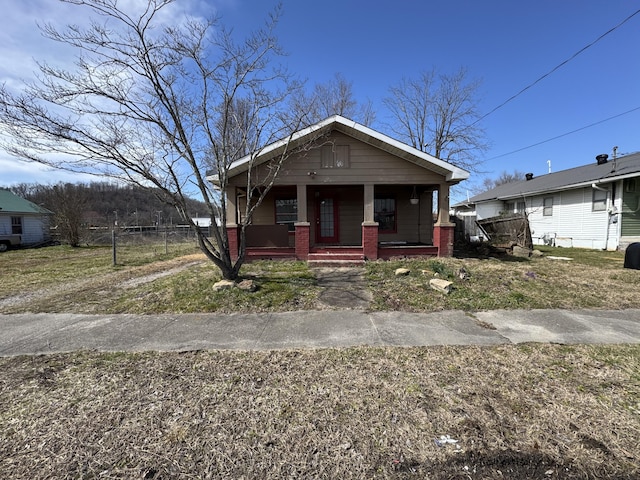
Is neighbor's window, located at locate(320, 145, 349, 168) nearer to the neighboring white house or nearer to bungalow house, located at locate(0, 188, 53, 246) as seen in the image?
the neighboring white house

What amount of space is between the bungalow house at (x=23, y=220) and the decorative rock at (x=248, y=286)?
25792 mm

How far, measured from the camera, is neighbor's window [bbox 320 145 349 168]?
927 centimetres

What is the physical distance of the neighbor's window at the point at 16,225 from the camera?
22422 mm

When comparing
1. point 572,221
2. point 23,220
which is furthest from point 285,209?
point 23,220

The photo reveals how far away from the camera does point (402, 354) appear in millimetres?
3438

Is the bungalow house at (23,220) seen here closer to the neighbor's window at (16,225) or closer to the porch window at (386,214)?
the neighbor's window at (16,225)

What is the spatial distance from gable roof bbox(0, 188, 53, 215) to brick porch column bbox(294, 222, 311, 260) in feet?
82.0

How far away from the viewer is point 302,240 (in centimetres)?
923

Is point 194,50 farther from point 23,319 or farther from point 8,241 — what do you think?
point 8,241

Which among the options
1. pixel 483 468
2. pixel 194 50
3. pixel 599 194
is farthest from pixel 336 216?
pixel 599 194

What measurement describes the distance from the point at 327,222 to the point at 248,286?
6291 mm

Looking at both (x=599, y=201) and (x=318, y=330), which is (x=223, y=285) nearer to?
(x=318, y=330)

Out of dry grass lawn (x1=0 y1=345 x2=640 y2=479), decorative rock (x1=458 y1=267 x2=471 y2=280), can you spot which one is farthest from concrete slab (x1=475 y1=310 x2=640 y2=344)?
decorative rock (x1=458 y1=267 x2=471 y2=280)

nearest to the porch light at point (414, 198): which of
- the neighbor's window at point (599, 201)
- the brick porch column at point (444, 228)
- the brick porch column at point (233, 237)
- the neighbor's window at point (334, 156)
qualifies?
the brick porch column at point (444, 228)
